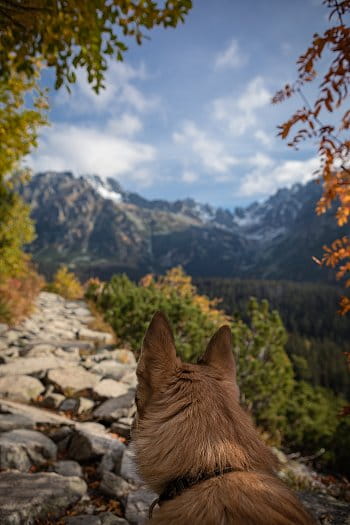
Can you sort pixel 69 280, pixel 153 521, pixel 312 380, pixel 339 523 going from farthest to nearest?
1. pixel 312 380
2. pixel 69 280
3. pixel 339 523
4. pixel 153 521

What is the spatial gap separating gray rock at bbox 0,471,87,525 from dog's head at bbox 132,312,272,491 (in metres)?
1.58

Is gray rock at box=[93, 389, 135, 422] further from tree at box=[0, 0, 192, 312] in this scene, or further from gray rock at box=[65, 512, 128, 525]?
tree at box=[0, 0, 192, 312]

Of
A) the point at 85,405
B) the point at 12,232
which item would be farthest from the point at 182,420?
the point at 12,232

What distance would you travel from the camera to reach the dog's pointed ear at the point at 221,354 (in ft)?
5.70

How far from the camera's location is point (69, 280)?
2602 centimetres

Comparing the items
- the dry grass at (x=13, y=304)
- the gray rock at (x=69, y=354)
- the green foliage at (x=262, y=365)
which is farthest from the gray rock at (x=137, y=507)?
the dry grass at (x=13, y=304)

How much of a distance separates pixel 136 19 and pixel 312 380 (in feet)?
280

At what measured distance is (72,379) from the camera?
18.5 ft

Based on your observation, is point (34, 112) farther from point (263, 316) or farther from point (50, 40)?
point (263, 316)

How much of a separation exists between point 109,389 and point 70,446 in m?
1.87

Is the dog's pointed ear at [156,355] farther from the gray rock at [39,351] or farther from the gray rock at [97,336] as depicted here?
the gray rock at [97,336]

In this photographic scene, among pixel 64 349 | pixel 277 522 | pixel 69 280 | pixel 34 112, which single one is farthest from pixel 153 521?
pixel 69 280

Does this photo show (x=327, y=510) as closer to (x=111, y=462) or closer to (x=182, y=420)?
(x=111, y=462)

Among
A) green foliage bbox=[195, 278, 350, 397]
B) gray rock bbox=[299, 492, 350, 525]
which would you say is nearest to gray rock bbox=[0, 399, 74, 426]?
gray rock bbox=[299, 492, 350, 525]
